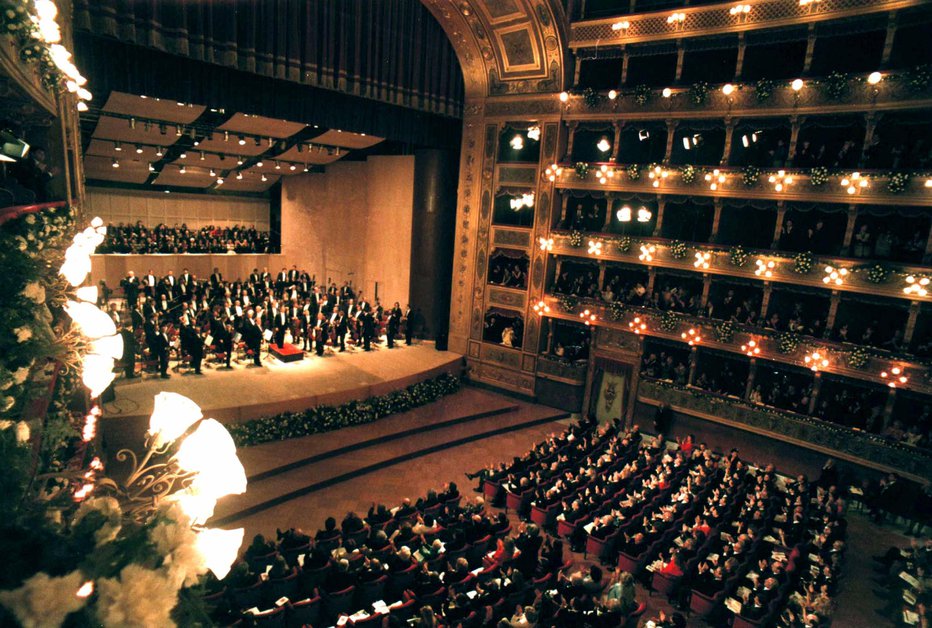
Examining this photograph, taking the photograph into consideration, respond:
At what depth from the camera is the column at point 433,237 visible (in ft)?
65.0

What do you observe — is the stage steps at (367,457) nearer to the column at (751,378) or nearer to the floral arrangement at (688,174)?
the column at (751,378)

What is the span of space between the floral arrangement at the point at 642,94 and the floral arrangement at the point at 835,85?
4275 mm

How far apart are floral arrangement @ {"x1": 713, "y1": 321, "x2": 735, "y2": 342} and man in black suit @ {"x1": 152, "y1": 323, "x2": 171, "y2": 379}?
14.7 m

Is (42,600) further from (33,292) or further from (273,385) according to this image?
(273,385)

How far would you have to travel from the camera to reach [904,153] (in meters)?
13.1

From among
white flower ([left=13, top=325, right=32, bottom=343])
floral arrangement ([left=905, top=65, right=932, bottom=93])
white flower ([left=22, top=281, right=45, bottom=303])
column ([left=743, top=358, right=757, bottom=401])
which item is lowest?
column ([left=743, top=358, right=757, bottom=401])

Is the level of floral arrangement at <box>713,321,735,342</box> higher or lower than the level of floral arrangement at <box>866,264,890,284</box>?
lower

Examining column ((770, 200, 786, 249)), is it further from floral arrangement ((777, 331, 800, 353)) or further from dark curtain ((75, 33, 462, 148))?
dark curtain ((75, 33, 462, 148))

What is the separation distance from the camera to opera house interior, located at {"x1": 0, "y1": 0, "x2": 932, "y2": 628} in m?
7.88

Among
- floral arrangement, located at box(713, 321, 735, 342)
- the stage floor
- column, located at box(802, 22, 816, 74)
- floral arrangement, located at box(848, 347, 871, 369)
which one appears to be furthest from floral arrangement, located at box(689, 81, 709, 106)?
the stage floor

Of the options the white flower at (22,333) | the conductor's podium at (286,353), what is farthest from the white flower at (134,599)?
the conductor's podium at (286,353)

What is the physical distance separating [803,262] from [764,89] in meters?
4.58

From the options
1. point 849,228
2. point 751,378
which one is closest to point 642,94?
point 849,228

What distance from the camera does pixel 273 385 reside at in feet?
46.7
